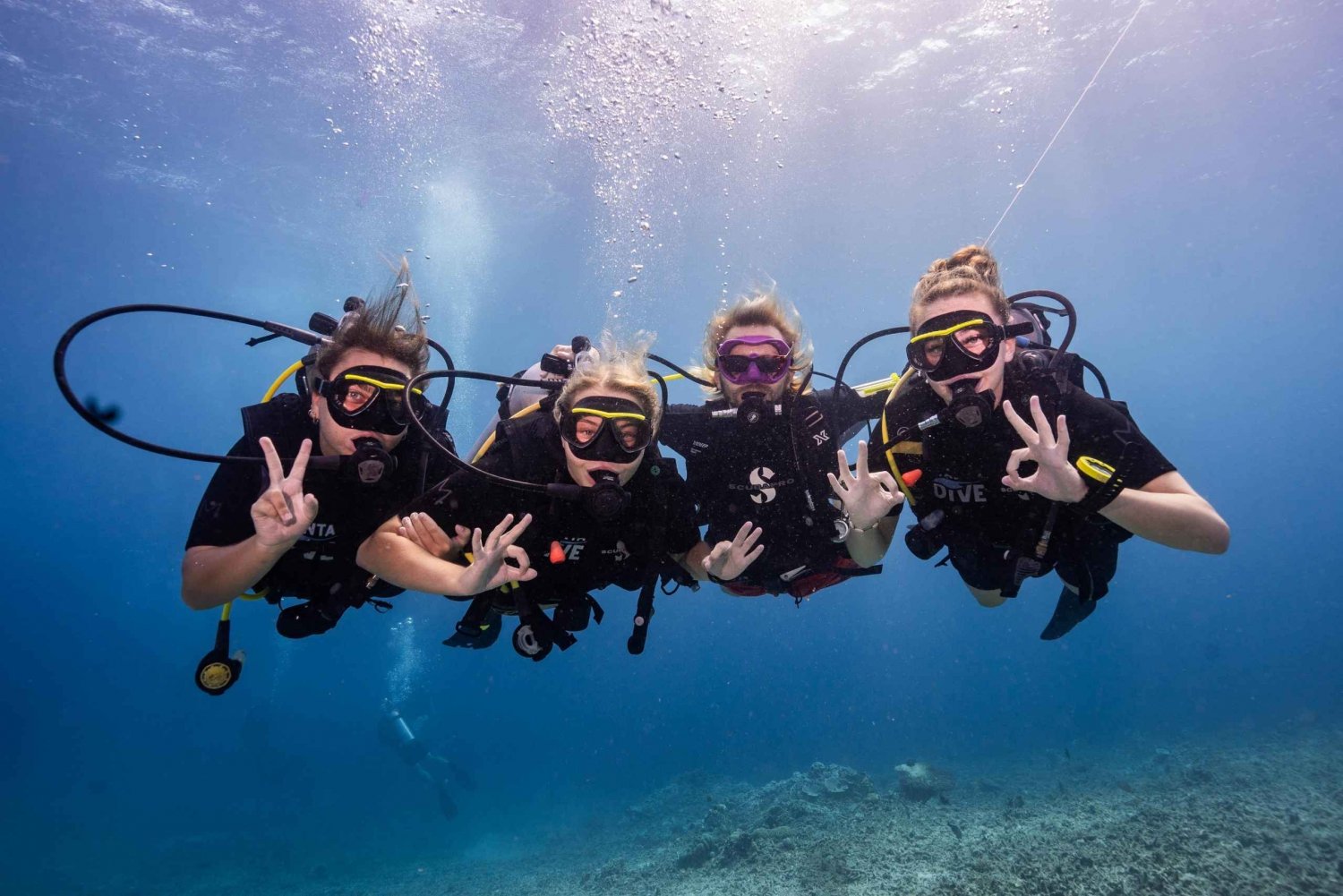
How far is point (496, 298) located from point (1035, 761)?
38885mm

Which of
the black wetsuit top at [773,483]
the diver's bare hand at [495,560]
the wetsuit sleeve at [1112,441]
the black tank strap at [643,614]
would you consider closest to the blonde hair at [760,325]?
the black wetsuit top at [773,483]

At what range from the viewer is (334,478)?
14.7 ft

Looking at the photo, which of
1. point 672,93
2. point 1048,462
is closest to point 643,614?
point 1048,462

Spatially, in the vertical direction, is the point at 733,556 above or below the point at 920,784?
above

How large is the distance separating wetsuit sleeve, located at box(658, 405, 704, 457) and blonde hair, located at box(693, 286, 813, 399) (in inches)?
10.4

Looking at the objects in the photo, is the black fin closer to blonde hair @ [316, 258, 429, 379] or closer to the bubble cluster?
blonde hair @ [316, 258, 429, 379]

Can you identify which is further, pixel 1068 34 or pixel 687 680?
pixel 687 680

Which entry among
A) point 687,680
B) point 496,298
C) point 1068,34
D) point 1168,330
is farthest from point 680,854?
point 1168,330

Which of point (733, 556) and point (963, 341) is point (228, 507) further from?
point (963, 341)

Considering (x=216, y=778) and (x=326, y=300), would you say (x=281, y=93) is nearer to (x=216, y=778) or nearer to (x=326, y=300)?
(x=326, y=300)

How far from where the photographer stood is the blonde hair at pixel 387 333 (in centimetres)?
439

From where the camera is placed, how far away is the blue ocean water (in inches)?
733

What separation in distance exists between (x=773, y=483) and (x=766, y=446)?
0.34 meters

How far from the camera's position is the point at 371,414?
4.30 metres
